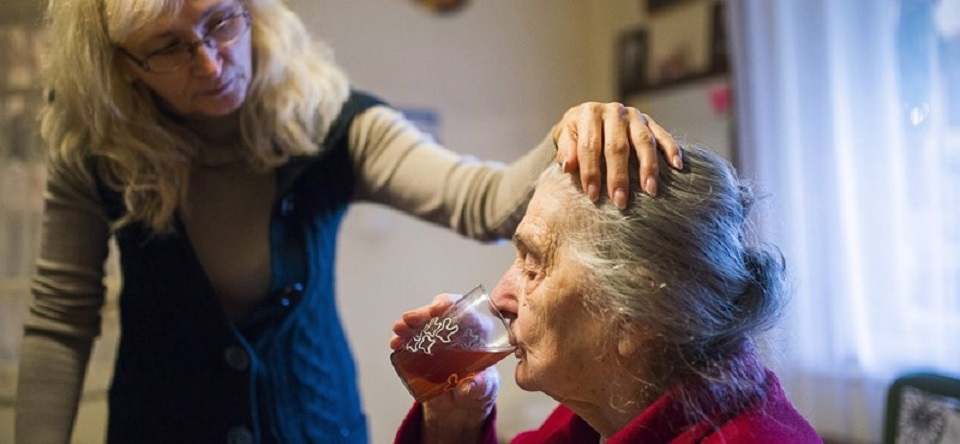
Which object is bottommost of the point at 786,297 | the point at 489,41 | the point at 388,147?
the point at 786,297

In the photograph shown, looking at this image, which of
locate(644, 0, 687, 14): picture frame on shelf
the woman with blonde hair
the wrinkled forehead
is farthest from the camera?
locate(644, 0, 687, 14): picture frame on shelf

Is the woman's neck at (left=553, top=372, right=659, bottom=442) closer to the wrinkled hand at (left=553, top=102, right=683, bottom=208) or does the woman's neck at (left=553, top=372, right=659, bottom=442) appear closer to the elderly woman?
the elderly woman

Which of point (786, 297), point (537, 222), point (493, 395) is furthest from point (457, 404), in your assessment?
point (786, 297)

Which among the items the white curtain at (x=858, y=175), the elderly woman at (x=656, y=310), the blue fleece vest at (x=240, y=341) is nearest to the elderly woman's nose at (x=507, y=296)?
the elderly woman at (x=656, y=310)

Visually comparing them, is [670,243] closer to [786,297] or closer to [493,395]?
[786,297]

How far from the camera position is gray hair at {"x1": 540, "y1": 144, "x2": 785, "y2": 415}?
842mm

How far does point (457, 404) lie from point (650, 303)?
13.3 inches

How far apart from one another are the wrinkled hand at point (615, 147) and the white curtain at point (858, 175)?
108 cm

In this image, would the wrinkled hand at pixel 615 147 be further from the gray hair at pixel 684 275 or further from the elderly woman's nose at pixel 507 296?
the elderly woman's nose at pixel 507 296

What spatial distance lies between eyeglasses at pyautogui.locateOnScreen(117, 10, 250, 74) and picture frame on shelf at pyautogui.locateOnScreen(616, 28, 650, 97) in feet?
6.45

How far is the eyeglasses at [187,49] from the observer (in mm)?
1140

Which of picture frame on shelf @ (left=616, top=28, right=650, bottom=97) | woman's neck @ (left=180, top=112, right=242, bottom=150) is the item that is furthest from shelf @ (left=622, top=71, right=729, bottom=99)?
woman's neck @ (left=180, top=112, right=242, bottom=150)

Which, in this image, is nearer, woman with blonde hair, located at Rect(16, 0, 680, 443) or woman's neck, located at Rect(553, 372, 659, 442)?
woman's neck, located at Rect(553, 372, 659, 442)

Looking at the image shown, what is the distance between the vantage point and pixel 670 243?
838mm
